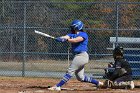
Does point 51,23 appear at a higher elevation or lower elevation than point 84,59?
higher

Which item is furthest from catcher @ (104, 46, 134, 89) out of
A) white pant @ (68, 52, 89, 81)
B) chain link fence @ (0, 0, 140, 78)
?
chain link fence @ (0, 0, 140, 78)

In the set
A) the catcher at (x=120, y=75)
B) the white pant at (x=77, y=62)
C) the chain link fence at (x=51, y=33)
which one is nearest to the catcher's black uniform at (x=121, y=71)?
the catcher at (x=120, y=75)

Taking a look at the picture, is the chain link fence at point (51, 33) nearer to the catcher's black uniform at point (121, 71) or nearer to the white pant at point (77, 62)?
the catcher's black uniform at point (121, 71)

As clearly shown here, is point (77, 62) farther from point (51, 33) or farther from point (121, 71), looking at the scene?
point (51, 33)

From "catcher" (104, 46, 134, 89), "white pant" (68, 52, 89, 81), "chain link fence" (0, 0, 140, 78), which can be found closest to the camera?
"white pant" (68, 52, 89, 81)

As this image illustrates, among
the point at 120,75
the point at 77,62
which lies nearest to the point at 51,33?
the point at 120,75

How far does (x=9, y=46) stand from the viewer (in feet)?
65.1

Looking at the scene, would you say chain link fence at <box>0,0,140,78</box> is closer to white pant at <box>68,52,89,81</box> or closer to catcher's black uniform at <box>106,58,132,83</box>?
catcher's black uniform at <box>106,58,132,83</box>

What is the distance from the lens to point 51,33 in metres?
19.9

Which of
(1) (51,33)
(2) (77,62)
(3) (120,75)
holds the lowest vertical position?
(3) (120,75)

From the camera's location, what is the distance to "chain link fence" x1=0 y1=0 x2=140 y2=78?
19.2 meters

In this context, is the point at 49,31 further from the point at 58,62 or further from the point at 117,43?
the point at 117,43

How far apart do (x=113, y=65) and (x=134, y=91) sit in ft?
4.31

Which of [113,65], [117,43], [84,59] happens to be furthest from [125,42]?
Result: [84,59]
